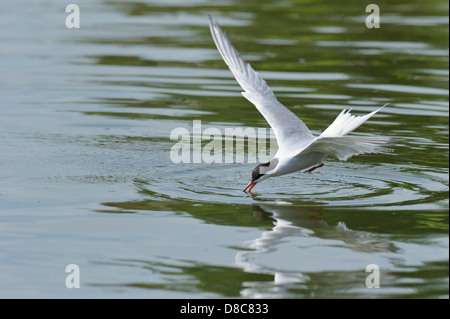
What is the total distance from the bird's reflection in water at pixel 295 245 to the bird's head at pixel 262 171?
41 centimetres

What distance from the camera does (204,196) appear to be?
9.03 meters

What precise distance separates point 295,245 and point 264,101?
9.50 feet

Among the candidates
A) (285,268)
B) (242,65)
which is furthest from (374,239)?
(242,65)

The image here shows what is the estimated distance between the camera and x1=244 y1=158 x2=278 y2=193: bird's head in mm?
9008

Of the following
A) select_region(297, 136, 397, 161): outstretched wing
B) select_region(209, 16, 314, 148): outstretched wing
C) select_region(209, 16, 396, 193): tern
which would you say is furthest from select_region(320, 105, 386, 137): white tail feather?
select_region(209, 16, 314, 148): outstretched wing

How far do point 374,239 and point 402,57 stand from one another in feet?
32.0

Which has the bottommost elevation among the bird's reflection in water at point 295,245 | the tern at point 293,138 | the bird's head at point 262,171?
the bird's reflection in water at point 295,245

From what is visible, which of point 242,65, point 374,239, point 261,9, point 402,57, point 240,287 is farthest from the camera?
point 261,9

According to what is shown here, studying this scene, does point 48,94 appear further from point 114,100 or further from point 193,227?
point 193,227

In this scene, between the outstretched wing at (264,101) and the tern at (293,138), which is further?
the outstretched wing at (264,101)

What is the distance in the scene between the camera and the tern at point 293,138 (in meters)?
8.34

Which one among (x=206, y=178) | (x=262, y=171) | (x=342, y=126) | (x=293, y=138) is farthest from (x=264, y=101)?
(x=342, y=126)

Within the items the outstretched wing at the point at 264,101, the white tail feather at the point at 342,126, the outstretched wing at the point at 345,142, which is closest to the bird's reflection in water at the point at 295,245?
the outstretched wing at the point at 345,142

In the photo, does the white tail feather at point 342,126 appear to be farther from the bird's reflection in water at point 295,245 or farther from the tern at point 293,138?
the bird's reflection in water at point 295,245
